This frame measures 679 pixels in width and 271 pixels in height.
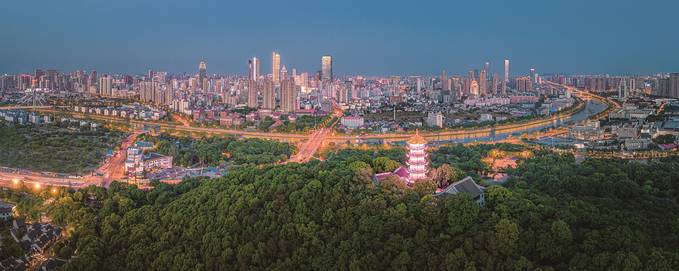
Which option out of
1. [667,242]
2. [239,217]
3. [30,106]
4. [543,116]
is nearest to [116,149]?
[239,217]

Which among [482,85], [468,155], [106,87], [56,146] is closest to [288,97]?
[56,146]

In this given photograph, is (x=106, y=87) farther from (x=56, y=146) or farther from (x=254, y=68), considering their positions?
(x=56, y=146)

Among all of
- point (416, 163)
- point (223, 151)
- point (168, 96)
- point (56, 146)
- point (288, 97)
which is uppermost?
point (168, 96)

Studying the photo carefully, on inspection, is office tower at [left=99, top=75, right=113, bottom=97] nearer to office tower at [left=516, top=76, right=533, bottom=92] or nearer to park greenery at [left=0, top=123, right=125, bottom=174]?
park greenery at [left=0, top=123, right=125, bottom=174]

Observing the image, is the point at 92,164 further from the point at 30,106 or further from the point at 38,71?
the point at 38,71

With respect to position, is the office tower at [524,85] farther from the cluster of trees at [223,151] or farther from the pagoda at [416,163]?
the pagoda at [416,163]
